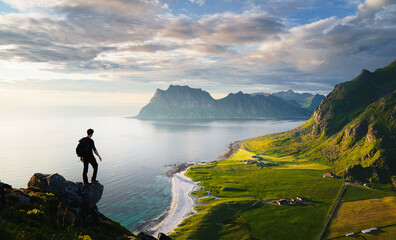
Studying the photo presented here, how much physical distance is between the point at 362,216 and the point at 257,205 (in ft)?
143

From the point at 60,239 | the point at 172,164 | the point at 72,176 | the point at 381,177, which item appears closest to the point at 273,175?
the point at 381,177

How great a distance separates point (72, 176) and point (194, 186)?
80.0m

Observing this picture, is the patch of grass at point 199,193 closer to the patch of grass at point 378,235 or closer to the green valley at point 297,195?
the green valley at point 297,195

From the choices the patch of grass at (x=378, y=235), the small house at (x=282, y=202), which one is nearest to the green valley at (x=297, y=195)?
the patch of grass at (x=378, y=235)

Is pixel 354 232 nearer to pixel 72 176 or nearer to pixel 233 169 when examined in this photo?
pixel 233 169

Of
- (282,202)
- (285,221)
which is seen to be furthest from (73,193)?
(282,202)

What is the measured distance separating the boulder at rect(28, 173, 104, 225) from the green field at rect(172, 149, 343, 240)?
58.4m

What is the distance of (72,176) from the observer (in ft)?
448

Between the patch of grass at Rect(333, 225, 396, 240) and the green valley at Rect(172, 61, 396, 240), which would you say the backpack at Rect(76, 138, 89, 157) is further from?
the patch of grass at Rect(333, 225, 396, 240)

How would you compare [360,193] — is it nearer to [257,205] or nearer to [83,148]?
[257,205]

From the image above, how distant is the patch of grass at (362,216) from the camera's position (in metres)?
79.7

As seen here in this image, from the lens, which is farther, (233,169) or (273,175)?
(233,169)

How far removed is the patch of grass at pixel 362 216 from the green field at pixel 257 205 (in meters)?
5.27

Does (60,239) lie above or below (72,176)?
above
